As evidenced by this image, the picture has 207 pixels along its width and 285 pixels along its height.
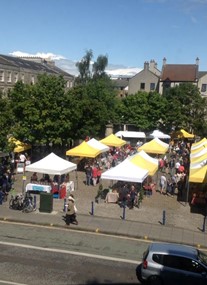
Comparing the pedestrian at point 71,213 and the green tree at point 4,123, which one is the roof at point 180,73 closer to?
the green tree at point 4,123

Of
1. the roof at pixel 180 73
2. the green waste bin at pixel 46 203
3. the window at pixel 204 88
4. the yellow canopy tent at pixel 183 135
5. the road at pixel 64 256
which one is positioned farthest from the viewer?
the roof at pixel 180 73

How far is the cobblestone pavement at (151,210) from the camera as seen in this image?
778 inches

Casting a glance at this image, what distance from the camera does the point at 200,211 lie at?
21922 millimetres

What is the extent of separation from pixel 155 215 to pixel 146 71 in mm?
67019

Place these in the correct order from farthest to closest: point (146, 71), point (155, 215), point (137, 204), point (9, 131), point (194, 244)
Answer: point (146, 71) < point (9, 131) < point (137, 204) < point (155, 215) < point (194, 244)

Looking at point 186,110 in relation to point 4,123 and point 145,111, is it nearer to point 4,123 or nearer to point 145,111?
point 145,111

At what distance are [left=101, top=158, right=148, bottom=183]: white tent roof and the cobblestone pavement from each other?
163 centimetres

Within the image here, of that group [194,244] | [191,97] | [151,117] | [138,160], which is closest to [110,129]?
[151,117]

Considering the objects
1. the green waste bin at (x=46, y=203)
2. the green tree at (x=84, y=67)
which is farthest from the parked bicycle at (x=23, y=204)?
the green tree at (x=84, y=67)

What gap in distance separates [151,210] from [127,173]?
2613 millimetres

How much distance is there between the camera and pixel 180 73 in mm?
83062

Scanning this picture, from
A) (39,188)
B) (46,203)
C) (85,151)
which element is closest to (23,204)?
(46,203)

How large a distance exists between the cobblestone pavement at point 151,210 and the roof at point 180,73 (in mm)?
59789

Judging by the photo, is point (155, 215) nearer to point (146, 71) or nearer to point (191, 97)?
point (191, 97)
